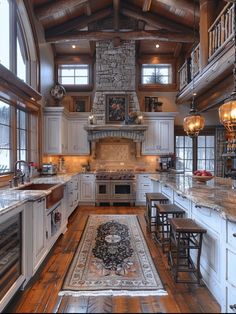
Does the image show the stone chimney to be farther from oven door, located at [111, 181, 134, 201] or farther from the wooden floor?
the wooden floor

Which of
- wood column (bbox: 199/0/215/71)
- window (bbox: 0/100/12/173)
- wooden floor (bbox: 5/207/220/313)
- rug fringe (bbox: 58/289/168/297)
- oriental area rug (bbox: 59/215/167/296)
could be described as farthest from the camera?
wood column (bbox: 199/0/215/71)

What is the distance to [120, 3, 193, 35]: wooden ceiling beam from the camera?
7.02 m

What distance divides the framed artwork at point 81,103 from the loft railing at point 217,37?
9.92 ft

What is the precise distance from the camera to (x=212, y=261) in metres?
2.58

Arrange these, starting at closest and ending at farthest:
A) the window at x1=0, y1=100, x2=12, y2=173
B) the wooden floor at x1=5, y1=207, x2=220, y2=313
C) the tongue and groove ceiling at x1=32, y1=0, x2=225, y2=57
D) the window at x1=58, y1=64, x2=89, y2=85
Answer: the wooden floor at x1=5, y1=207, x2=220, y2=313 < the window at x1=0, y1=100, x2=12, y2=173 < the tongue and groove ceiling at x1=32, y1=0, x2=225, y2=57 < the window at x1=58, y1=64, x2=89, y2=85

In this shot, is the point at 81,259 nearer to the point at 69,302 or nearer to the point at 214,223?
the point at 69,302

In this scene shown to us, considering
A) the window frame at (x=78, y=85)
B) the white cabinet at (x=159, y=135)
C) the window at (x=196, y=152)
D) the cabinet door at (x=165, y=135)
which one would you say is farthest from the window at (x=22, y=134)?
the window at (x=196, y=152)

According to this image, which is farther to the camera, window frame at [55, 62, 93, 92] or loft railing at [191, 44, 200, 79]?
window frame at [55, 62, 93, 92]

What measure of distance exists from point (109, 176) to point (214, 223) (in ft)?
15.5

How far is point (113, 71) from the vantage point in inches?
293

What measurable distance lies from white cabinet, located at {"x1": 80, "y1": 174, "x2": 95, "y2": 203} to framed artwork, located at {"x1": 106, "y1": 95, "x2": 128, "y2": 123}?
5.82ft

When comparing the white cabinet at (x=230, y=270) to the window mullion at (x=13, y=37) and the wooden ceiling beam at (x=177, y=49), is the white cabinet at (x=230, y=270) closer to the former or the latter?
the window mullion at (x=13, y=37)

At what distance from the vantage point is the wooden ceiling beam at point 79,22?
22.6 feet

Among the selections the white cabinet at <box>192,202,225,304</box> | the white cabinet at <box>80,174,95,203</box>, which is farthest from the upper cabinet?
the white cabinet at <box>192,202,225,304</box>
